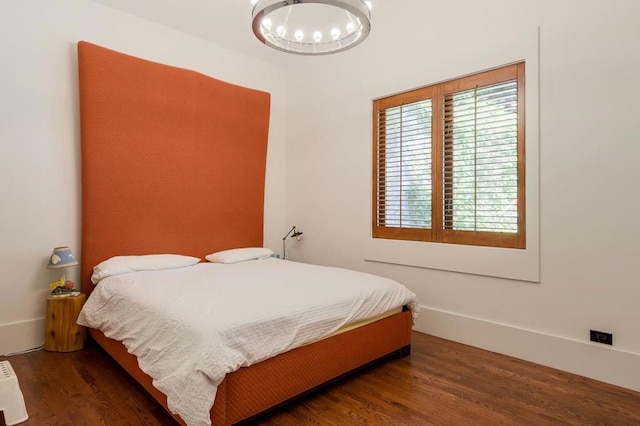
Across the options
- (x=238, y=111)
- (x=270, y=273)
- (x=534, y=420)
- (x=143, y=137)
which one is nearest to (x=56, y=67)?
(x=143, y=137)

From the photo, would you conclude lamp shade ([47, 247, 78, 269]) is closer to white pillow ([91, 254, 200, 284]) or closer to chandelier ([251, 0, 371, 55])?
white pillow ([91, 254, 200, 284])

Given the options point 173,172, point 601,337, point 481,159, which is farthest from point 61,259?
point 601,337

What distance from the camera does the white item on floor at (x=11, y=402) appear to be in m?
1.88

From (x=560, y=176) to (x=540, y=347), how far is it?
124cm

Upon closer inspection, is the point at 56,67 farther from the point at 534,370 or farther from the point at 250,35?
the point at 534,370

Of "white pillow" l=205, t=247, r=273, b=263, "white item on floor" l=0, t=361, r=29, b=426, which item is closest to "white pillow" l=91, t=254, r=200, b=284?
"white pillow" l=205, t=247, r=273, b=263

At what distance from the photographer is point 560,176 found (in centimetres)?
260

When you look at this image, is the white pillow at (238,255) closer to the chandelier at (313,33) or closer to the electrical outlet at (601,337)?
the chandelier at (313,33)

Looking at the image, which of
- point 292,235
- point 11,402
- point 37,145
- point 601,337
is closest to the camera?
point 11,402

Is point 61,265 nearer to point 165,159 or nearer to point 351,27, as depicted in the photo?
point 165,159

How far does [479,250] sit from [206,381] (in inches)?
90.4

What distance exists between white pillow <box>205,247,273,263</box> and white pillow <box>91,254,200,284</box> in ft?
1.06

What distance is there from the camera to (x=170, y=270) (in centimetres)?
316

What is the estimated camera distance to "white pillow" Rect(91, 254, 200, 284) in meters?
2.93
